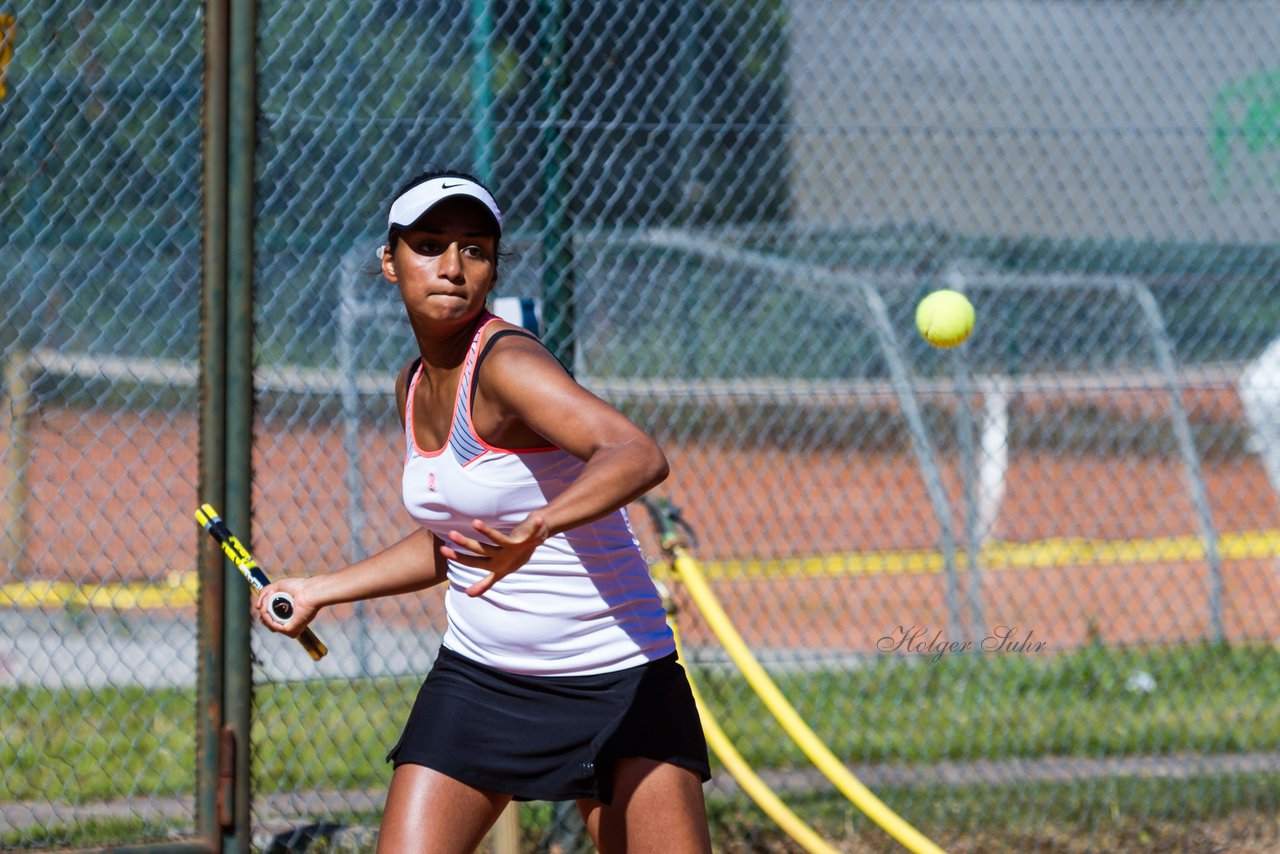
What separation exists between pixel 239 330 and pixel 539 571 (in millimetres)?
1620

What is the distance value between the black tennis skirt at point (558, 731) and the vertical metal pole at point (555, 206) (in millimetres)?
1824

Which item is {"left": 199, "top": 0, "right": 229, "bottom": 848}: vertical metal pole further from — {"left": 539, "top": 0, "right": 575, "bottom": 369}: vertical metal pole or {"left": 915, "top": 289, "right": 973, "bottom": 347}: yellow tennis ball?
{"left": 915, "top": 289, "right": 973, "bottom": 347}: yellow tennis ball

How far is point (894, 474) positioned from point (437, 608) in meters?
4.04

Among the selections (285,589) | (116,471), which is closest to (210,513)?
(285,589)

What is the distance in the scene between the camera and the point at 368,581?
303 centimetres

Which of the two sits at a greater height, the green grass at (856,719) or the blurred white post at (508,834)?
the green grass at (856,719)

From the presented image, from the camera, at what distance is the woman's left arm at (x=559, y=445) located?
2.27 meters

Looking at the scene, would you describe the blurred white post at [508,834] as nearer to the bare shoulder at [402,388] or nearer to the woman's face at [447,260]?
the bare shoulder at [402,388]

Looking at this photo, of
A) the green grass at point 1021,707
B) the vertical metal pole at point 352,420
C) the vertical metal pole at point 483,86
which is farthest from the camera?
the green grass at point 1021,707

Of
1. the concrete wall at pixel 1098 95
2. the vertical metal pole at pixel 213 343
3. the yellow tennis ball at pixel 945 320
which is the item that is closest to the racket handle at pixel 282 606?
the vertical metal pole at pixel 213 343

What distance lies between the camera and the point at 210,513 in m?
3.22

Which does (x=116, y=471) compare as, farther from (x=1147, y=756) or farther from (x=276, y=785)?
(x=1147, y=756)

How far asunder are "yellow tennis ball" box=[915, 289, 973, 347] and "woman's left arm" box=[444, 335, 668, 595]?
80.6 inches
